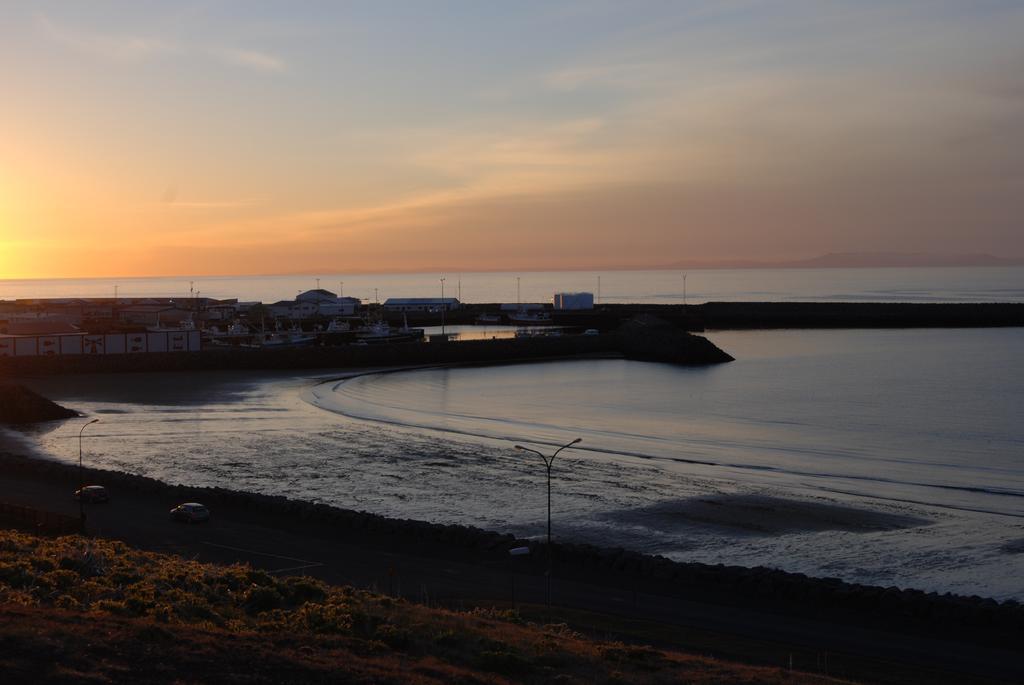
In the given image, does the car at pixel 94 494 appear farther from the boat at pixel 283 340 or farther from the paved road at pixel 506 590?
the boat at pixel 283 340

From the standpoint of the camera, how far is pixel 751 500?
38.4 m

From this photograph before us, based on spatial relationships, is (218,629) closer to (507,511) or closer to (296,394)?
(507,511)

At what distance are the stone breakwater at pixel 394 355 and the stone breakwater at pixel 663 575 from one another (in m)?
54.9

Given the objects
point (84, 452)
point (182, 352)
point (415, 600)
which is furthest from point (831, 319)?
point (415, 600)

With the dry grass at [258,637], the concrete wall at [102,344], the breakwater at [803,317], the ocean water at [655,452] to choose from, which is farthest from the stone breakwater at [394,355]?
Result: the dry grass at [258,637]

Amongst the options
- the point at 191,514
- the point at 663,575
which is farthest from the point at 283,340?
the point at 663,575

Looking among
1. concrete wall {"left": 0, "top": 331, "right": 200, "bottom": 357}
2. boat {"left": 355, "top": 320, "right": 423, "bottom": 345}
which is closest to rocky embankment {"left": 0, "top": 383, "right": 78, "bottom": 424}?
concrete wall {"left": 0, "top": 331, "right": 200, "bottom": 357}

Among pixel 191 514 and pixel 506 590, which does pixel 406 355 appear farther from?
pixel 506 590

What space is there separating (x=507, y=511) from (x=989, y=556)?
16.4 m

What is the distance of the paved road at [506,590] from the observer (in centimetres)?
2111

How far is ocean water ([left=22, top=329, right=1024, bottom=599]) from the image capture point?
32.6 meters

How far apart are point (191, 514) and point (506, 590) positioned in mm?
12930

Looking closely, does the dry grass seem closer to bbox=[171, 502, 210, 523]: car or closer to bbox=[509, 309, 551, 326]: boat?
bbox=[171, 502, 210, 523]: car

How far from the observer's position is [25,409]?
193 feet
